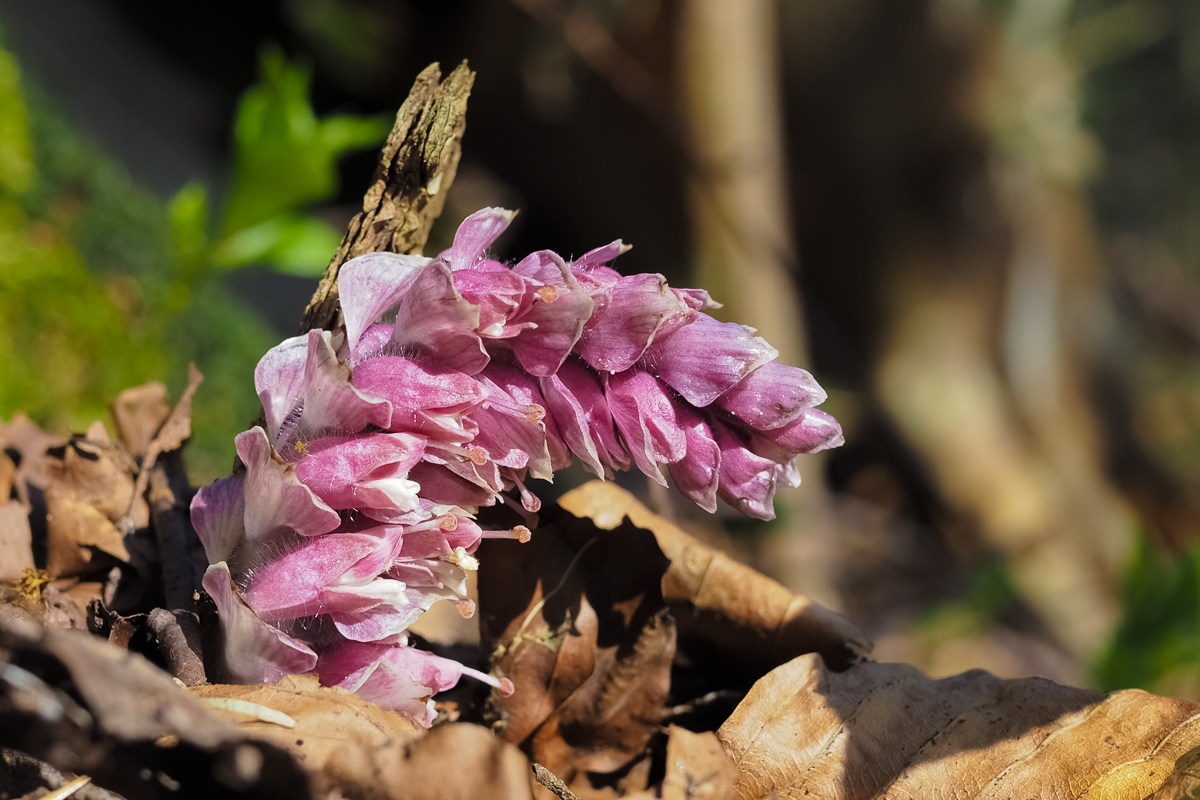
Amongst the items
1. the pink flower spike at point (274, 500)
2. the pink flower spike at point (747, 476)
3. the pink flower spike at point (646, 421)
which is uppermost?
the pink flower spike at point (646, 421)

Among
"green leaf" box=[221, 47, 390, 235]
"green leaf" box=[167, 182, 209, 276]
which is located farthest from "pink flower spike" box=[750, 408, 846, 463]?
"green leaf" box=[167, 182, 209, 276]

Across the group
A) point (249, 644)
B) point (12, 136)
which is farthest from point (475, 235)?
point (12, 136)

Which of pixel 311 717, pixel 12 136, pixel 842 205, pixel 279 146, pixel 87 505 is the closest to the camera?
pixel 311 717

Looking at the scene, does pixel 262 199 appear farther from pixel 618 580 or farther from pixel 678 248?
pixel 678 248

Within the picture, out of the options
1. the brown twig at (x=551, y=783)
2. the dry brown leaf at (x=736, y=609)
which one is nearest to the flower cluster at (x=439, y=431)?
the brown twig at (x=551, y=783)

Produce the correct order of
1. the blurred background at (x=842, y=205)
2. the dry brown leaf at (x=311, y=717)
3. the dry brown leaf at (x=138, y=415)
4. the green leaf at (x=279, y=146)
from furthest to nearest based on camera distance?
the blurred background at (x=842, y=205)
the green leaf at (x=279, y=146)
the dry brown leaf at (x=138, y=415)
the dry brown leaf at (x=311, y=717)

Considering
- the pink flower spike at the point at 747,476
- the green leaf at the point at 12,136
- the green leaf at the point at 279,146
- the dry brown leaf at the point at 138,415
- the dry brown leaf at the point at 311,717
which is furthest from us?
the green leaf at the point at 12,136

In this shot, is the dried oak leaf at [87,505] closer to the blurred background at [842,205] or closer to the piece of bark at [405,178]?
the piece of bark at [405,178]

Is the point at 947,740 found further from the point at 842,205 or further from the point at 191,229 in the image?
the point at 842,205
